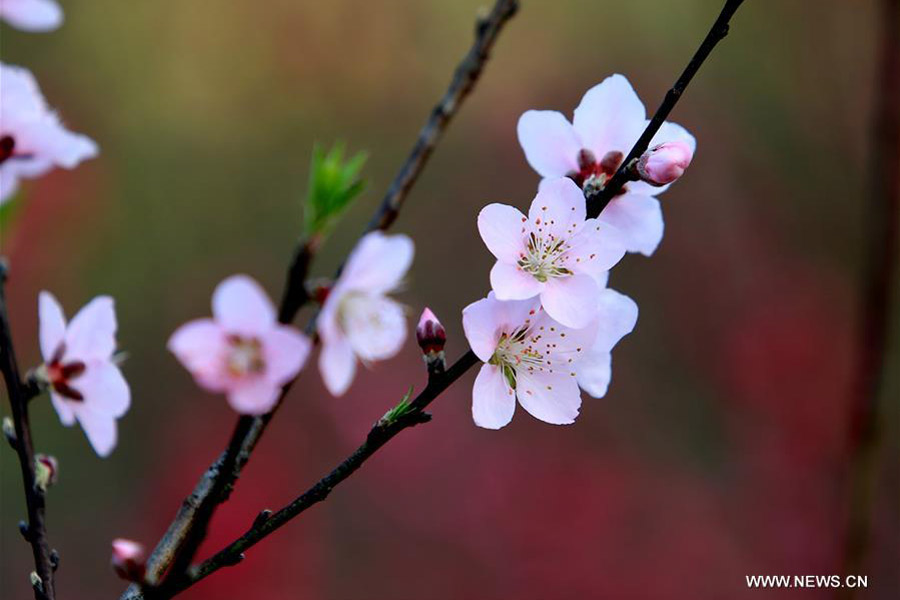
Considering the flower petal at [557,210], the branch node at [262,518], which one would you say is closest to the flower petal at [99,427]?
the branch node at [262,518]

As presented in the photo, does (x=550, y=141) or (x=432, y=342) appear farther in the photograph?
(x=550, y=141)

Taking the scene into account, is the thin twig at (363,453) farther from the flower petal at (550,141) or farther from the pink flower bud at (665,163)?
the flower petal at (550,141)

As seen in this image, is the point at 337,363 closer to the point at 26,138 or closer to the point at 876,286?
the point at 26,138

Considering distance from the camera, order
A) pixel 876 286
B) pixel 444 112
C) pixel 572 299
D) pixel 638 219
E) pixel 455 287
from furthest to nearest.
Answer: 1. pixel 455 287
2. pixel 876 286
3. pixel 444 112
4. pixel 638 219
5. pixel 572 299

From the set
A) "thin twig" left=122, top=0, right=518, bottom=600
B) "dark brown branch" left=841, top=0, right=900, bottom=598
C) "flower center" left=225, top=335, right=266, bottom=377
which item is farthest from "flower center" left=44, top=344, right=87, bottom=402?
"dark brown branch" left=841, top=0, right=900, bottom=598

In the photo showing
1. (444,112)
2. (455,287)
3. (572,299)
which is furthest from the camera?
(455,287)

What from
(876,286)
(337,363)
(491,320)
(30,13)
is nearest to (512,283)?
(491,320)
